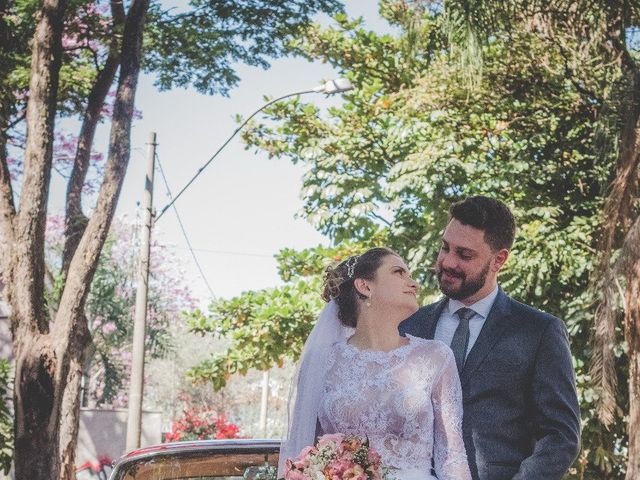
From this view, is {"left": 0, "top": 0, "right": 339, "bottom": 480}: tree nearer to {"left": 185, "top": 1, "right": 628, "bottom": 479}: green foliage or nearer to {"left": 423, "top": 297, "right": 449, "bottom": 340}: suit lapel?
{"left": 185, "top": 1, "right": 628, "bottom": 479}: green foliage

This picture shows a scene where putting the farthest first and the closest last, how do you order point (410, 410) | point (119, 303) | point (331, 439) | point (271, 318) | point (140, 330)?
point (119, 303) < point (271, 318) < point (140, 330) < point (410, 410) < point (331, 439)

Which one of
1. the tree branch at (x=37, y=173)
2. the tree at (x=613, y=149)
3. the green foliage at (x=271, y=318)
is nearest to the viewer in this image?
the tree at (x=613, y=149)

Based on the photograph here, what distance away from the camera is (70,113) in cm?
1298

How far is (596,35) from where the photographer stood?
948 centimetres

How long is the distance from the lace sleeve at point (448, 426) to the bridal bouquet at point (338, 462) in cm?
24

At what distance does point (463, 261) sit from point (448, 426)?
2.07 feet

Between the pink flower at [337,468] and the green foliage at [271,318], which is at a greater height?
the green foliage at [271,318]

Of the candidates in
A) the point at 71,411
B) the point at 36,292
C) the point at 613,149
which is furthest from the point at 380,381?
the point at 613,149

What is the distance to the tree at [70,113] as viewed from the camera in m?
7.70

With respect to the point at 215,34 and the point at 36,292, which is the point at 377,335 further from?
the point at 215,34

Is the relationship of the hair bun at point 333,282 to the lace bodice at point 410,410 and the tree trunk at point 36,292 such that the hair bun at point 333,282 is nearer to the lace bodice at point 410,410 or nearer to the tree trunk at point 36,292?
the lace bodice at point 410,410

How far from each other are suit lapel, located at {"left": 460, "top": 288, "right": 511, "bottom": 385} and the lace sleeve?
51 mm

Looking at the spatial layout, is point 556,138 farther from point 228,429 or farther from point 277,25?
Result: point 228,429

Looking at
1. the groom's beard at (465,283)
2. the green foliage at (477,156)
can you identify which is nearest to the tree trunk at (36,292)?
the green foliage at (477,156)
